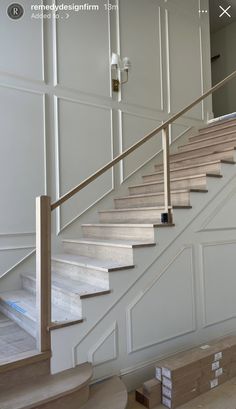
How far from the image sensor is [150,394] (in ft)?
7.32

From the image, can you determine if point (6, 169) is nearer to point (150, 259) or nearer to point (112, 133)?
point (112, 133)

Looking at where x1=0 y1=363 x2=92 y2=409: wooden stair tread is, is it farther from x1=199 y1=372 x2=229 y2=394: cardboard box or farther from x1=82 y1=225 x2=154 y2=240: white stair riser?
x1=82 y1=225 x2=154 y2=240: white stair riser

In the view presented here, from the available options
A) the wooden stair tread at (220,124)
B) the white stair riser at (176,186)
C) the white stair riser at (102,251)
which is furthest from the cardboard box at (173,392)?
the wooden stair tread at (220,124)

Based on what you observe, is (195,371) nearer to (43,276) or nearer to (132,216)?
(43,276)

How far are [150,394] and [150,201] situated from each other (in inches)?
67.6

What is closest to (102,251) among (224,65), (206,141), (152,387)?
(152,387)

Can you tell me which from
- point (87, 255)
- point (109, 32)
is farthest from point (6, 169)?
point (109, 32)

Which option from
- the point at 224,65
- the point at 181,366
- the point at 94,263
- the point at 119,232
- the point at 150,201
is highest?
the point at 224,65

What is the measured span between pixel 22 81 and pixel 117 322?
2431 mm

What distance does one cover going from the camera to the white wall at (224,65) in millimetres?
6125

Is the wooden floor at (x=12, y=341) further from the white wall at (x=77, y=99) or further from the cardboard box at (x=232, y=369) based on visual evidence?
the cardboard box at (x=232, y=369)

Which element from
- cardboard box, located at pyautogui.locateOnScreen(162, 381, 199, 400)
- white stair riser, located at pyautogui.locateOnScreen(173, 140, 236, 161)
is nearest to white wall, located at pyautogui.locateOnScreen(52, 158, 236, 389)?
cardboard box, located at pyautogui.locateOnScreen(162, 381, 199, 400)

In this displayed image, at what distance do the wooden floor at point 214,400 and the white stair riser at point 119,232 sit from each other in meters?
1.15

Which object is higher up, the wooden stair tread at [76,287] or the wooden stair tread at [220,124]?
the wooden stair tread at [220,124]
